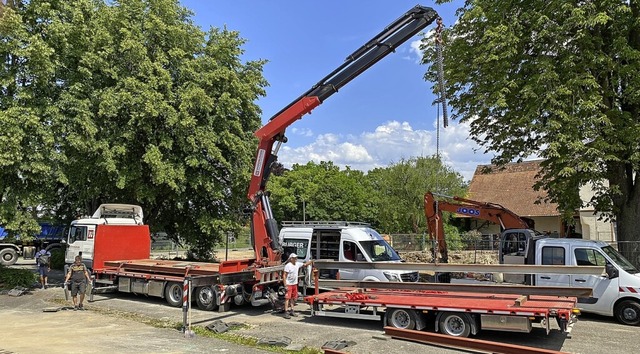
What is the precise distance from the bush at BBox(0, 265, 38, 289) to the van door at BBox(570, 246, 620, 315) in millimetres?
19845

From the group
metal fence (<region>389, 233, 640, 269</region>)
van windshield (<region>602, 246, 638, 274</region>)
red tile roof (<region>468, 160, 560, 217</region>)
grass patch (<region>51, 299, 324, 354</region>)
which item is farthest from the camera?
red tile roof (<region>468, 160, 560, 217</region>)

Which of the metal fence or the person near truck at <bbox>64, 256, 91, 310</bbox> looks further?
the metal fence

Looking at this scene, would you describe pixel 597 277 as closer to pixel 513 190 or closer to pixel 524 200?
pixel 524 200

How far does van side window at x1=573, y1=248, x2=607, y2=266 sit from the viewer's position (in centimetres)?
1298

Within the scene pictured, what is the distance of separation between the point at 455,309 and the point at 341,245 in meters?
6.51

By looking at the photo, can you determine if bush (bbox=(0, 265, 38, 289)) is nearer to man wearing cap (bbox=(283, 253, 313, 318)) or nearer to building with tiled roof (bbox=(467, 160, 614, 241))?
man wearing cap (bbox=(283, 253, 313, 318))

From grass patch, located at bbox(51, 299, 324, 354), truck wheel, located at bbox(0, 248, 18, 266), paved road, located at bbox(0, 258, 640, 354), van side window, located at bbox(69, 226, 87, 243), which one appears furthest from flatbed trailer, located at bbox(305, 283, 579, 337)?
truck wheel, located at bbox(0, 248, 18, 266)

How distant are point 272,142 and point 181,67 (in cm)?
912

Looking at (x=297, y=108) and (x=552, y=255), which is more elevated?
(x=297, y=108)

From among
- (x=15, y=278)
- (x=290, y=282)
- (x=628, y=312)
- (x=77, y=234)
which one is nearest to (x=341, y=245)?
(x=290, y=282)

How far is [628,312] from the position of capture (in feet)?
40.5

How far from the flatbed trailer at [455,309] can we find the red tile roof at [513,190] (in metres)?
31.8

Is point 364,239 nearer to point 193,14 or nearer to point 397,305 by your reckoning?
point 397,305

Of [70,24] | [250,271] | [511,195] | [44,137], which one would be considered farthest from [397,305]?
[511,195]
